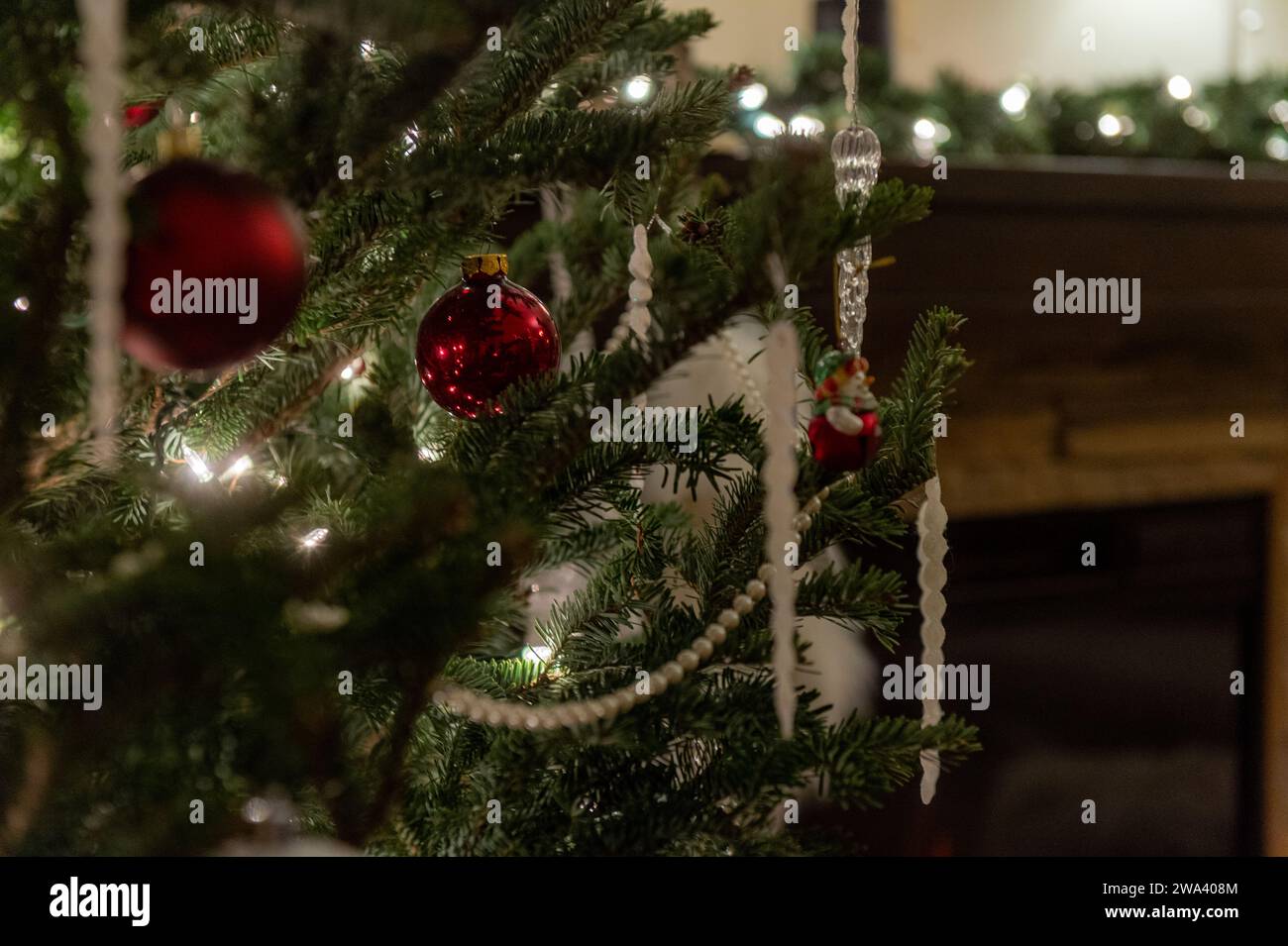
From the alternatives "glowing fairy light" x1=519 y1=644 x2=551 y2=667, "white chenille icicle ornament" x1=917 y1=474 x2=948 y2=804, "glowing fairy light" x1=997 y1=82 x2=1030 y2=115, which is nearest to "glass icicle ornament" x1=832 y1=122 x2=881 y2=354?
"white chenille icicle ornament" x1=917 y1=474 x2=948 y2=804

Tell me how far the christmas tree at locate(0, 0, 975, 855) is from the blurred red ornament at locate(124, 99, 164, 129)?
0.01 m

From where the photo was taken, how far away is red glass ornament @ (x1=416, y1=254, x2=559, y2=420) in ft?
1.81

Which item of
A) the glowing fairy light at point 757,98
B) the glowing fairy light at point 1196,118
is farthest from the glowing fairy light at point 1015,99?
the glowing fairy light at point 757,98

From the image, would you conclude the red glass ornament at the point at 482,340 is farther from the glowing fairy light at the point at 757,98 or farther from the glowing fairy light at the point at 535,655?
the glowing fairy light at the point at 757,98

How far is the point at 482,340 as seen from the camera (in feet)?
1.80

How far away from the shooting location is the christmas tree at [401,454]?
310 mm

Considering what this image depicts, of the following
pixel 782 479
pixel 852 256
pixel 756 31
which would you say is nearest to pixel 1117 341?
pixel 756 31

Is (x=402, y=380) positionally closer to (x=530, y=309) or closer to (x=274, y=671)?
A: (x=530, y=309)

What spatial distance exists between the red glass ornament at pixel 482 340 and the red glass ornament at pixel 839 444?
0.14 meters

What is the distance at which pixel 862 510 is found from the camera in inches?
20.8

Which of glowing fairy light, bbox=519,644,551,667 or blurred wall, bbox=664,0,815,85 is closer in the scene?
glowing fairy light, bbox=519,644,551,667

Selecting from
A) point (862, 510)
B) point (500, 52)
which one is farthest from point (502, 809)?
point (500, 52)

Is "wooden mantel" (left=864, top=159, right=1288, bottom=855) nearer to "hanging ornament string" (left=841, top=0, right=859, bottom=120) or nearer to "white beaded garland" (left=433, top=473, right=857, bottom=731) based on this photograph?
"hanging ornament string" (left=841, top=0, right=859, bottom=120)

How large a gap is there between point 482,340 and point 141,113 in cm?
22
